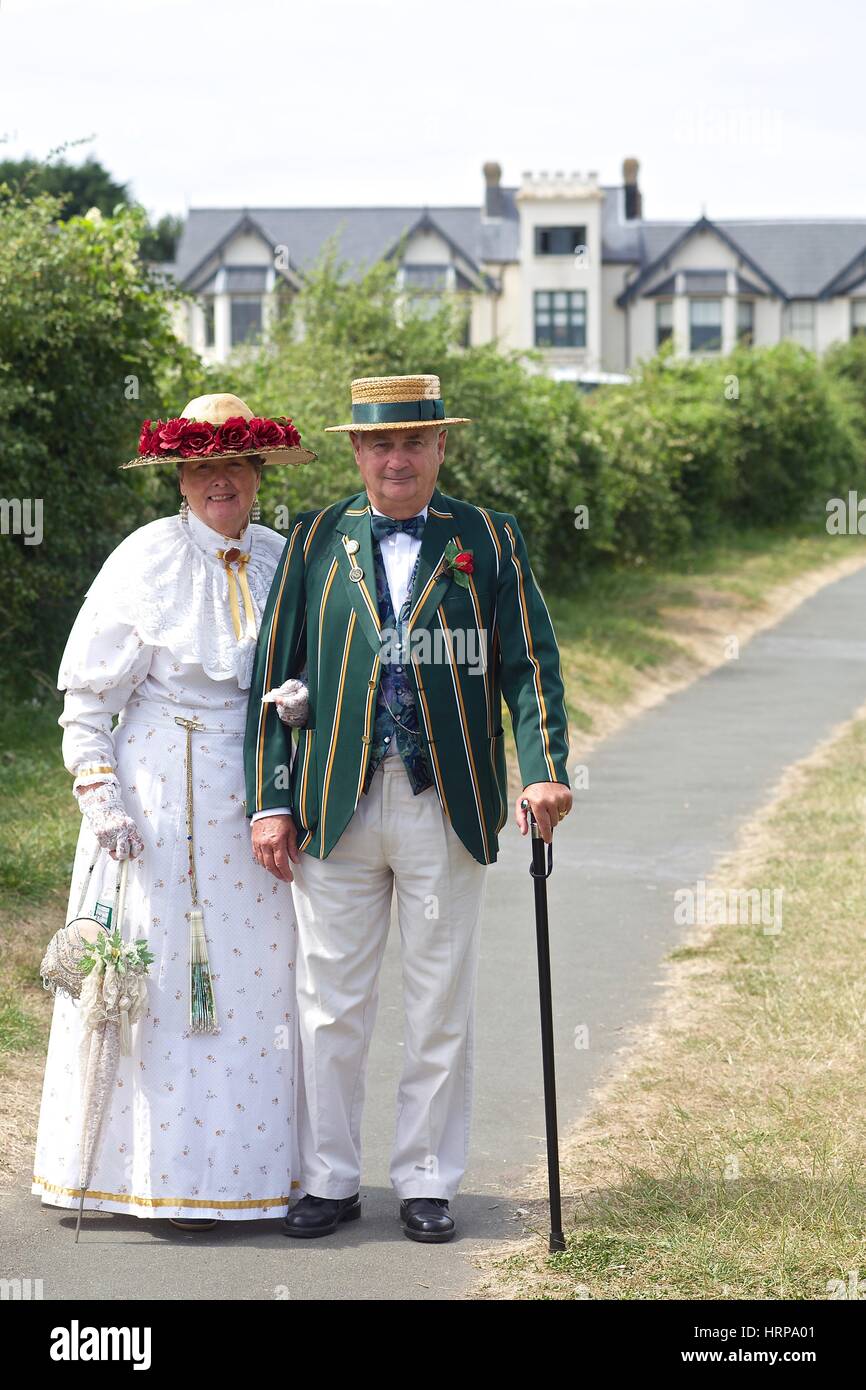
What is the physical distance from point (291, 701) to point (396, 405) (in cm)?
80

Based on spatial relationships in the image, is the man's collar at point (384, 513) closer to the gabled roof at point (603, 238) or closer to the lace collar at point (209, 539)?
the lace collar at point (209, 539)

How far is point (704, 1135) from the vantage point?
17.1 feet

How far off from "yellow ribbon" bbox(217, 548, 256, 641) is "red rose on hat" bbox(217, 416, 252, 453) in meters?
0.29

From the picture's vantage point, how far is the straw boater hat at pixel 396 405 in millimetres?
4328

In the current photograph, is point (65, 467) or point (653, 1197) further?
point (65, 467)

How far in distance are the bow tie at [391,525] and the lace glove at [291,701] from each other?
0.45 m

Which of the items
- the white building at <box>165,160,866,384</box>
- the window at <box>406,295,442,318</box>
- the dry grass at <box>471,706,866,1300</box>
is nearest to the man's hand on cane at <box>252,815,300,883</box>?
the dry grass at <box>471,706,866,1300</box>

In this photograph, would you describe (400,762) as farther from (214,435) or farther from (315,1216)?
(315,1216)

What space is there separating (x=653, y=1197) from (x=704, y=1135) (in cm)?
63

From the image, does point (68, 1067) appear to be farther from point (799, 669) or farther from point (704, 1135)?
point (799, 669)

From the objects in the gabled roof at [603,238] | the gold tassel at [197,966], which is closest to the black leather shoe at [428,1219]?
the gold tassel at [197,966]

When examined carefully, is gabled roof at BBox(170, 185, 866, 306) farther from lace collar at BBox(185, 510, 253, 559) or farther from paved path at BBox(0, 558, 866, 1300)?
lace collar at BBox(185, 510, 253, 559)

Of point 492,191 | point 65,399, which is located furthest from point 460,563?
point 492,191

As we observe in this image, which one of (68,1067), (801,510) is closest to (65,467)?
(68,1067)
